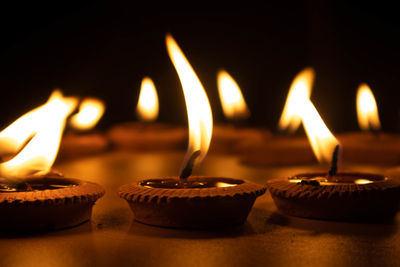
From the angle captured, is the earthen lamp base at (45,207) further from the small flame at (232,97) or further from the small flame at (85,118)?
the small flame at (85,118)

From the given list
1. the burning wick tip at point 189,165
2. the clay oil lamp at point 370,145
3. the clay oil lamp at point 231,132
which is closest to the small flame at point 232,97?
the clay oil lamp at point 231,132

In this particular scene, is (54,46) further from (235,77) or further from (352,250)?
(352,250)

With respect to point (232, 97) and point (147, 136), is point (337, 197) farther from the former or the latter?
point (147, 136)

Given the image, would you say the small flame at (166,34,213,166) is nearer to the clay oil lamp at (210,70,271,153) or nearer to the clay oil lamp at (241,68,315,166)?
the clay oil lamp at (241,68,315,166)

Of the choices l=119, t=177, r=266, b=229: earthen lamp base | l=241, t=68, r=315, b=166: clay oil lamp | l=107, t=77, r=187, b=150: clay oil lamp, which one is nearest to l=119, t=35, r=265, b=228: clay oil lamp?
l=119, t=177, r=266, b=229: earthen lamp base

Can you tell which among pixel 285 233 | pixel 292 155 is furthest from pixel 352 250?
pixel 292 155
